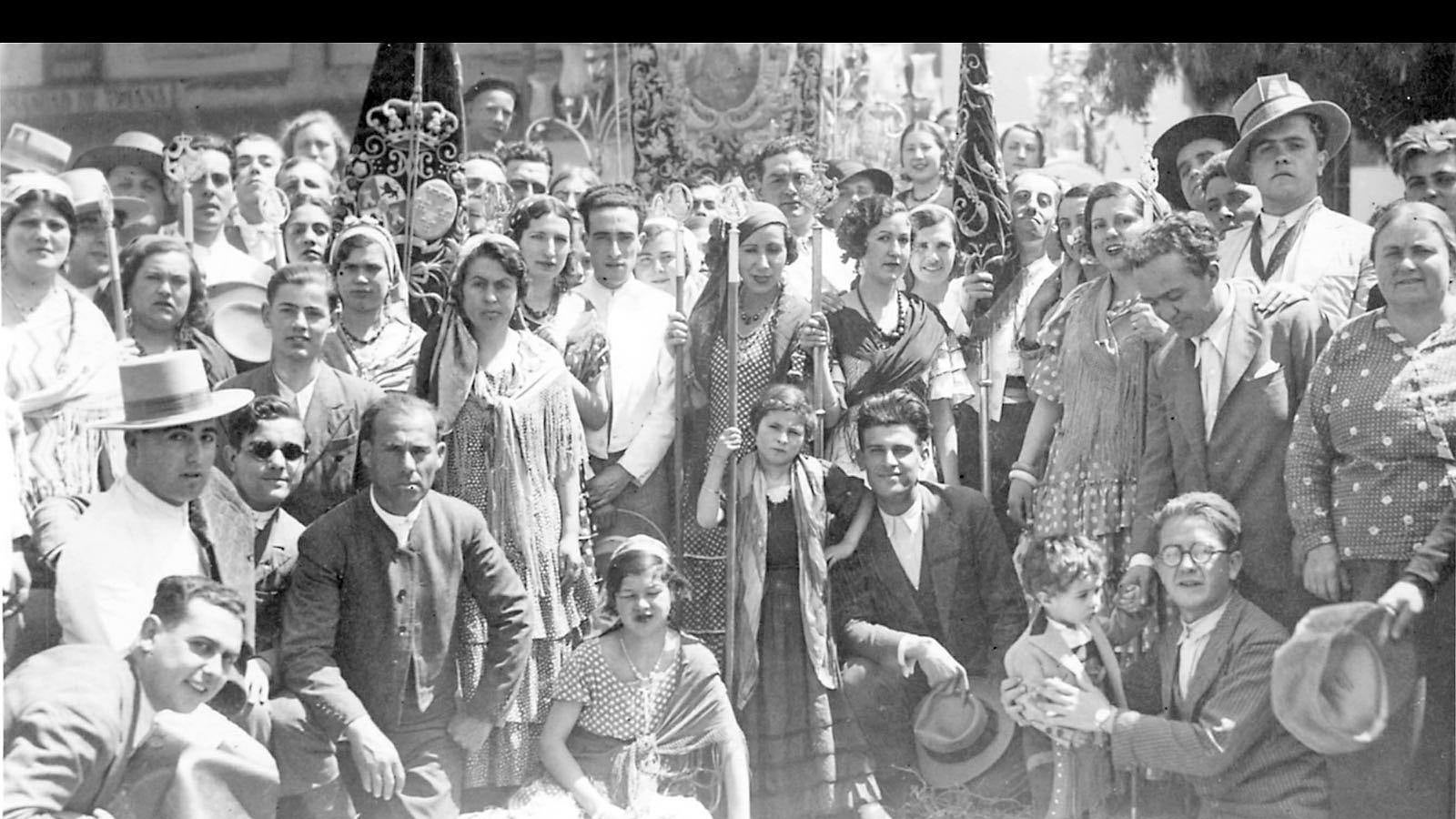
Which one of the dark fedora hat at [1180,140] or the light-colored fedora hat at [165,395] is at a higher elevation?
the dark fedora hat at [1180,140]

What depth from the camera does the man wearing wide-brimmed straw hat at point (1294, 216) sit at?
624 centimetres

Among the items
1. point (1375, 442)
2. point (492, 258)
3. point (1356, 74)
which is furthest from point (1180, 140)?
point (492, 258)

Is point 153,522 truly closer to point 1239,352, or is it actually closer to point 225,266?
point 225,266

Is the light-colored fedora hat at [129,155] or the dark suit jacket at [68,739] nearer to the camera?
the dark suit jacket at [68,739]

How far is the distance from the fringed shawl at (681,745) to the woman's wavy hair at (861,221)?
1270mm

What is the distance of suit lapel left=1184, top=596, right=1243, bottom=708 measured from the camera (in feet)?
20.1

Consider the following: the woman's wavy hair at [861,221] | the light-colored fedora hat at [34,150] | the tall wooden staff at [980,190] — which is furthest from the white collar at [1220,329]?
the light-colored fedora hat at [34,150]

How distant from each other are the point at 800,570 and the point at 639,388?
2.48 ft

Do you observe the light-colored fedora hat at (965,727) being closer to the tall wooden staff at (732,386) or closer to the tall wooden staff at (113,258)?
the tall wooden staff at (732,386)

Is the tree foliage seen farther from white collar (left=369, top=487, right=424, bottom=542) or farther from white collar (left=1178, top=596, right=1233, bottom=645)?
white collar (left=369, top=487, right=424, bottom=542)

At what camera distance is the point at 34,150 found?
6441 mm

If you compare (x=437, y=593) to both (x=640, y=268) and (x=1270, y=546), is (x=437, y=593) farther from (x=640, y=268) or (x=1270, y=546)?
(x=1270, y=546)

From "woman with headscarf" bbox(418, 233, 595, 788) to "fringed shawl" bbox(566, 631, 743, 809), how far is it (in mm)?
239

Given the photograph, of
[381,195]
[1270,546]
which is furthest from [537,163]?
[1270,546]
